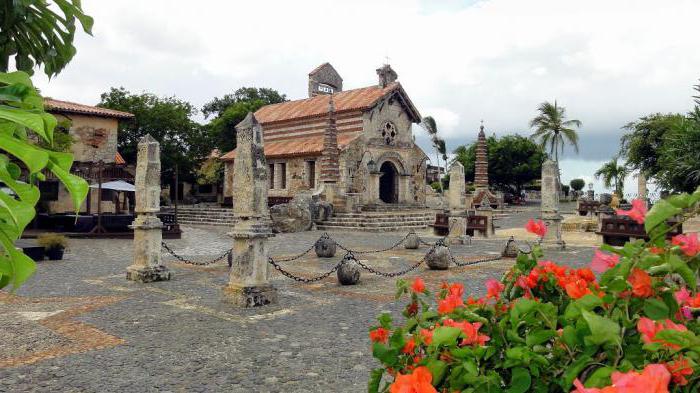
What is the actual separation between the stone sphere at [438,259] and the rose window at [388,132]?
20.5m

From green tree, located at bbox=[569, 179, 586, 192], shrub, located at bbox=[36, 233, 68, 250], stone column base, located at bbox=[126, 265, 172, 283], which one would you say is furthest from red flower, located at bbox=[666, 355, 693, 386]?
green tree, located at bbox=[569, 179, 586, 192]

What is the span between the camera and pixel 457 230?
53.5 ft

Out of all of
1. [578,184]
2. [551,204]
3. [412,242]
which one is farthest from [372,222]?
[578,184]

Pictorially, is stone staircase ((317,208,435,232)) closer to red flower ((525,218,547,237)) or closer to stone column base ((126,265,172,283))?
stone column base ((126,265,172,283))

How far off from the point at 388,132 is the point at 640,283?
3005 cm

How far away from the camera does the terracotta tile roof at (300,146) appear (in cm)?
2905

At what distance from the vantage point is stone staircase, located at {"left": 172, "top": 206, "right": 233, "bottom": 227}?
2633 cm

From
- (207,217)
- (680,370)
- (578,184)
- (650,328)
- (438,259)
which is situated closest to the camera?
(680,370)

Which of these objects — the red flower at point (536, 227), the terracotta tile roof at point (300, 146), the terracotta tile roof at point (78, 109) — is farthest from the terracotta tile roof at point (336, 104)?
the red flower at point (536, 227)

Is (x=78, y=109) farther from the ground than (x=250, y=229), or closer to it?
farther from the ground

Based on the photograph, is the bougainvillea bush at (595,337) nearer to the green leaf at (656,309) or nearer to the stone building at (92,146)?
the green leaf at (656,309)

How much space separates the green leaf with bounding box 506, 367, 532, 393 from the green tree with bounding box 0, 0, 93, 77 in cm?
254

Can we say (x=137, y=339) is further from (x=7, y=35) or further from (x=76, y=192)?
(x=76, y=192)

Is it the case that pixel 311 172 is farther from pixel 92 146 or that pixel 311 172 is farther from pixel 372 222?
pixel 92 146
